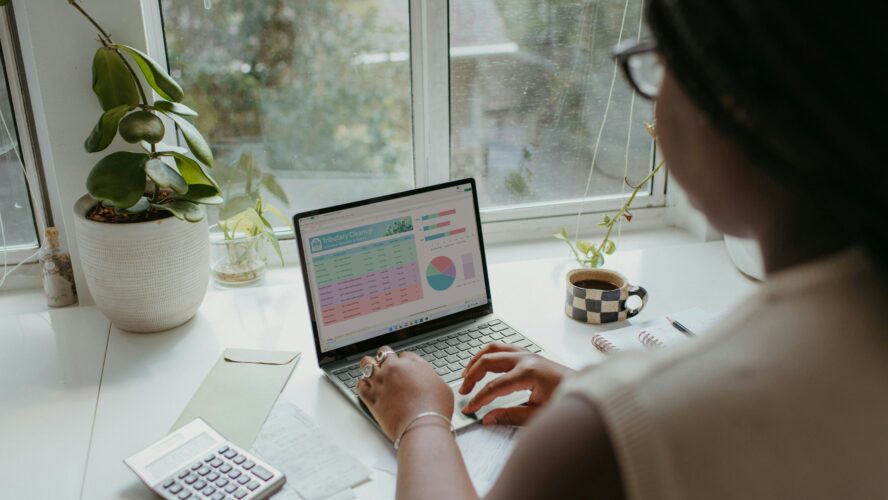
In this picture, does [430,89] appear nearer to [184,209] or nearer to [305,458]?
[184,209]

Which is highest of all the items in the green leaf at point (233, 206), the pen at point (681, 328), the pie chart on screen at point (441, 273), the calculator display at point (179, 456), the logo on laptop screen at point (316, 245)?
the logo on laptop screen at point (316, 245)

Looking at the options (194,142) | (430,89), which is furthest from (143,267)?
(430,89)

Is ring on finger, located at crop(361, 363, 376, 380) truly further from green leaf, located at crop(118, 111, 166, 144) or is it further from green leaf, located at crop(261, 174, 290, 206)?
green leaf, located at crop(261, 174, 290, 206)

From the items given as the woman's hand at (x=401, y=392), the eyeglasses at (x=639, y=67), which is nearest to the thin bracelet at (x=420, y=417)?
the woman's hand at (x=401, y=392)

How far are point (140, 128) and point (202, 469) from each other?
0.57m

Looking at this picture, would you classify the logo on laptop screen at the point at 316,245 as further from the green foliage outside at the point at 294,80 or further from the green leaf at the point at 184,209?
the green foliage outside at the point at 294,80

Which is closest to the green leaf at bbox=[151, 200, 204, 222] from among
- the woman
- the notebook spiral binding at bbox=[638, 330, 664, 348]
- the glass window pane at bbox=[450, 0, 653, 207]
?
the glass window pane at bbox=[450, 0, 653, 207]

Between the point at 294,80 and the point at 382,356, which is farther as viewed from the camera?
the point at 294,80

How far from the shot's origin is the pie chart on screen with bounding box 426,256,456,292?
4.28 feet

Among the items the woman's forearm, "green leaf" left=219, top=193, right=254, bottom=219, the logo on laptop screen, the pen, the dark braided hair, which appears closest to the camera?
the dark braided hair

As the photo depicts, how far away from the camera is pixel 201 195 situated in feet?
4.36

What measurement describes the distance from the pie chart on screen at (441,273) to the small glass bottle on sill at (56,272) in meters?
0.72

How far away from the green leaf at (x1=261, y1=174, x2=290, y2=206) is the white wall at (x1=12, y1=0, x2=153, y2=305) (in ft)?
1.08

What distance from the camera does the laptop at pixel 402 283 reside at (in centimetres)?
121
